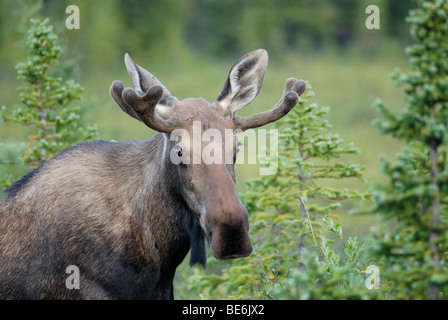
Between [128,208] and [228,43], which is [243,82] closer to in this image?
[128,208]

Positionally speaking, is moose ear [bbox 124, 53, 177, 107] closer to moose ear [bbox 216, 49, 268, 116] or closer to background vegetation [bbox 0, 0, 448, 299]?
moose ear [bbox 216, 49, 268, 116]

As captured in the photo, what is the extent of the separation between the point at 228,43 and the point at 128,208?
136 feet

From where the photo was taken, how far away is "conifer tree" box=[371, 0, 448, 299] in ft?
11.0

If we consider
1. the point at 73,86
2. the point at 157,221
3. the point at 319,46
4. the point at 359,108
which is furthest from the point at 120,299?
the point at 319,46

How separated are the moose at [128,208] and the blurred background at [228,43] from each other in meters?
25.2

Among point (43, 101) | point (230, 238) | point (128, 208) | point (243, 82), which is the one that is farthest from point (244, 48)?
point (230, 238)

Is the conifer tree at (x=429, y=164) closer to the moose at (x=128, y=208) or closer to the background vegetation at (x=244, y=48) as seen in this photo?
the moose at (x=128, y=208)

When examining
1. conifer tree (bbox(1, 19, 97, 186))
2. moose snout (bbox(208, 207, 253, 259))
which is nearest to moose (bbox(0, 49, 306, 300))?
moose snout (bbox(208, 207, 253, 259))

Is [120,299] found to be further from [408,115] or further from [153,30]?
[153,30]

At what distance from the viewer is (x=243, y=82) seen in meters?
5.30

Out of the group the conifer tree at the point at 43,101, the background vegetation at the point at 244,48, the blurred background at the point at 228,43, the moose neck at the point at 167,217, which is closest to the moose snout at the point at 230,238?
the moose neck at the point at 167,217

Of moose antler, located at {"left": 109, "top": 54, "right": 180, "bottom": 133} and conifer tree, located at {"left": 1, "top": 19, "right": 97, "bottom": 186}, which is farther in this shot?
conifer tree, located at {"left": 1, "top": 19, "right": 97, "bottom": 186}

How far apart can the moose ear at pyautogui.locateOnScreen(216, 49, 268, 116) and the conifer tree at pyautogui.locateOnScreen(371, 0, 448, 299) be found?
1872 millimetres
